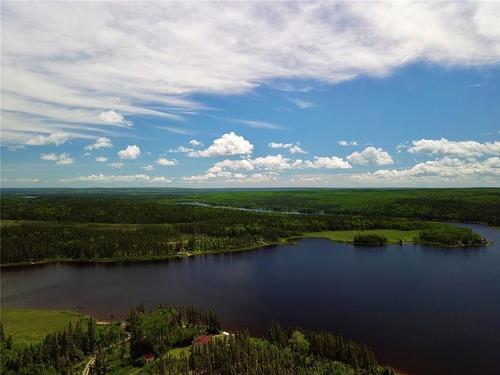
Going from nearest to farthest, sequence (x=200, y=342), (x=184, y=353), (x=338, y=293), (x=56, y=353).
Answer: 1. (x=56, y=353)
2. (x=184, y=353)
3. (x=200, y=342)
4. (x=338, y=293)

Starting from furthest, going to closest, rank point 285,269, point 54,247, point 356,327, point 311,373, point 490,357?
point 54,247, point 285,269, point 356,327, point 490,357, point 311,373

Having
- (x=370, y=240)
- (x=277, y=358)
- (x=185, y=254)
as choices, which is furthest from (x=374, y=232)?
(x=277, y=358)

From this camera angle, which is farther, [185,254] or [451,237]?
[451,237]

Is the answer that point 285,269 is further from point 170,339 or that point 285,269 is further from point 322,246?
point 170,339

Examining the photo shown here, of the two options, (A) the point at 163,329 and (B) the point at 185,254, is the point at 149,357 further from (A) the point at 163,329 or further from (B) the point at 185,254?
(B) the point at 185,254

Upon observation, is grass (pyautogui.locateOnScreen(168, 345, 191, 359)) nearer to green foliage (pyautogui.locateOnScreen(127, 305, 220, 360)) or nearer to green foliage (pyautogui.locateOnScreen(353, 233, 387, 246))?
green foliage (pyautogui.locateOnScreen(127, 305, 220, 360))

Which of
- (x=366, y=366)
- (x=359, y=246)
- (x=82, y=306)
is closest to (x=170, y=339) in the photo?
(x=366, y=366)
